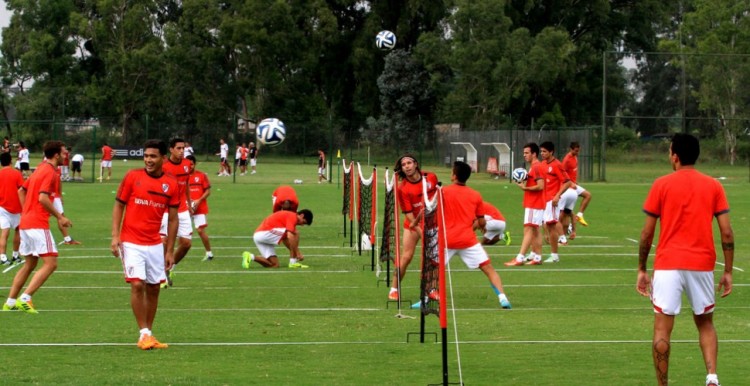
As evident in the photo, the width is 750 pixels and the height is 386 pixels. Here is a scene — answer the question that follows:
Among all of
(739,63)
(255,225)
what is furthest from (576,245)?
(739,63)

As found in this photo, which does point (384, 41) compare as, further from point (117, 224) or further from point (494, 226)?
point (117, 224)

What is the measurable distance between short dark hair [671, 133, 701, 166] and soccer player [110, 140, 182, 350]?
4.91 metres

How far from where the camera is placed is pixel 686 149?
29.1ft

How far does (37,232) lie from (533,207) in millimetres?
8505

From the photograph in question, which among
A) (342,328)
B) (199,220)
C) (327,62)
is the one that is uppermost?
(327,62)

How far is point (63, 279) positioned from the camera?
1773cm

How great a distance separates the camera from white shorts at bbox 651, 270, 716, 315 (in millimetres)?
8750

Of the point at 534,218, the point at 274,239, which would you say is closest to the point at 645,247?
the point at 534,218

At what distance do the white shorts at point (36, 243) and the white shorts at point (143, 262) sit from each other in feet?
9.99

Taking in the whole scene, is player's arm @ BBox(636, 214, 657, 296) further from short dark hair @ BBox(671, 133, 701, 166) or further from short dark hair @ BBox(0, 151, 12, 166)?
short dark hair @ BBox(0, 151, 12, 166)

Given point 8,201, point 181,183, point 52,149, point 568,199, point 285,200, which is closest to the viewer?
point 52,149

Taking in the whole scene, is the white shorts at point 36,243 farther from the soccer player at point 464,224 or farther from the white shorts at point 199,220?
the white shorts at point 199,220

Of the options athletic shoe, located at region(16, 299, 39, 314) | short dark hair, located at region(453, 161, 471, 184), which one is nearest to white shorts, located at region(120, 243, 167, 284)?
athletic shoe, located at region(16, 299, 39, 314)

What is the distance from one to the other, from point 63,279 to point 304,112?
224 ft
